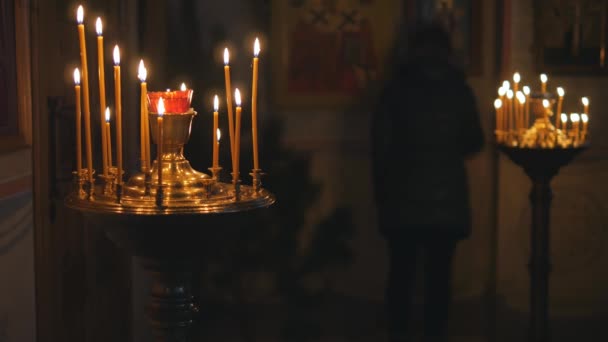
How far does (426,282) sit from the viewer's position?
5008 millimetres

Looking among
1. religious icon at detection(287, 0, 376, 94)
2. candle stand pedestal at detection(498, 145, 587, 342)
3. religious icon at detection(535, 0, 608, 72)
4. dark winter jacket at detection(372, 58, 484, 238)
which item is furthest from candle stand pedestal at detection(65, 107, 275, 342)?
religious icon at detection(535, 0, 608, 72)

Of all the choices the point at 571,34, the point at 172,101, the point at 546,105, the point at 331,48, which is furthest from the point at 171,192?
the point at 571,34

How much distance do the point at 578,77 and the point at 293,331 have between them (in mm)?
2161

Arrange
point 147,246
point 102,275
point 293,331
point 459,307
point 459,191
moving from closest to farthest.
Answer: point 147,246
point 102,275
point 459,191
point 293,331
point 459,307

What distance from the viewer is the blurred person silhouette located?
4.78 metres

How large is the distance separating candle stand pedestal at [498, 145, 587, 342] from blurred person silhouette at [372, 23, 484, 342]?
47cm

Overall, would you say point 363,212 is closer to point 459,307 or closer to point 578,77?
point 459,307

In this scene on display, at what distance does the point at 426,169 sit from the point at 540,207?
62 centimetres

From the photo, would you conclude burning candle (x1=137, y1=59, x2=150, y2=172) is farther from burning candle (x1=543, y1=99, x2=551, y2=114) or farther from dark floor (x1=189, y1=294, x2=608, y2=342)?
dark floor (x1=189, y1=294, x2=608, y2=342)

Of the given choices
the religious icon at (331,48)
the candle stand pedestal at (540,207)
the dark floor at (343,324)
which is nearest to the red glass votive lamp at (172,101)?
the candle stand pedestal at (540,207)

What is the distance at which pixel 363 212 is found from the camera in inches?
216

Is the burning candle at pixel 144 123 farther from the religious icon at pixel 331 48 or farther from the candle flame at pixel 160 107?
the religious icon at pixel 331 48

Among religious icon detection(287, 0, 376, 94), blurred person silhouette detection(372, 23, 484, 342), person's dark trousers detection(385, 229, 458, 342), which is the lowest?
person's dark trousers detection(385, 229, 458, 342)

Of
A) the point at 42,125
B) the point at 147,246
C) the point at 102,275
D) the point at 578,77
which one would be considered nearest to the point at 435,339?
the point at 578,77
